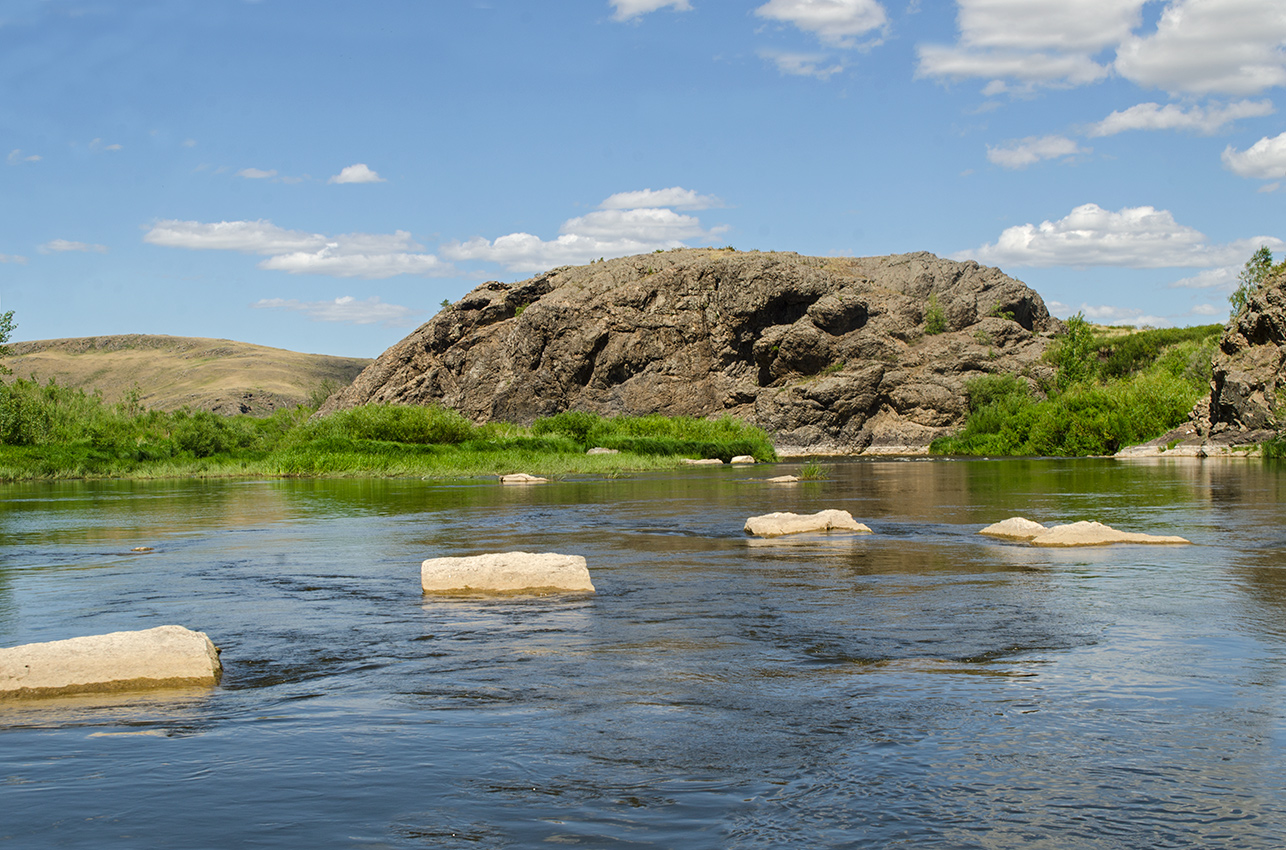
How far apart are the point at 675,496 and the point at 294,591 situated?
76.8 feet

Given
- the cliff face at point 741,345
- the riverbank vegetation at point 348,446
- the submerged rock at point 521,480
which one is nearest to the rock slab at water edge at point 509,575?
the submerged rock at point 521,480

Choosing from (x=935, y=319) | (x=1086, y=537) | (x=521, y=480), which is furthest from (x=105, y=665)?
(x=935, y=319)

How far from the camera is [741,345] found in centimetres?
13325

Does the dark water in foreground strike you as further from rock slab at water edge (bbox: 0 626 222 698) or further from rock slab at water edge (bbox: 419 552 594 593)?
rock slab at water edge (bbox: 419 552 594 593)

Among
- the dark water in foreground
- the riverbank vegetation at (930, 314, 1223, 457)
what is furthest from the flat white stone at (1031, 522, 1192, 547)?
the riverbank vegetation at (930, 314, 1223, 457)

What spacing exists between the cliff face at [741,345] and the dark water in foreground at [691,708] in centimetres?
9988

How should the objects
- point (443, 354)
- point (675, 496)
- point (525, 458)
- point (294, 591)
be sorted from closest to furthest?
1. point (294, 591)
2. point (675, 496)
3. point (525, 458)
4. point (443, 354)

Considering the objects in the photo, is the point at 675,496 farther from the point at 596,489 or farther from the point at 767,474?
the point at 767,474

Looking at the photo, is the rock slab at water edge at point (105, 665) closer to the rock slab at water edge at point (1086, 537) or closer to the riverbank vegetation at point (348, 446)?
the rock slab at water edge at point (1086, 537)

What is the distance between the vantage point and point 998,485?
41344 mm

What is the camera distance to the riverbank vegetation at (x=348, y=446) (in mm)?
59688

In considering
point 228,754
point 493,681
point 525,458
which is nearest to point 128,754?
point 228,754

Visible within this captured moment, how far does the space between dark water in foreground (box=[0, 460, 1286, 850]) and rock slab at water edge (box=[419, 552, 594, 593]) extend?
46 cm

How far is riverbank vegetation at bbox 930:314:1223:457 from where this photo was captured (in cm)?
7825
